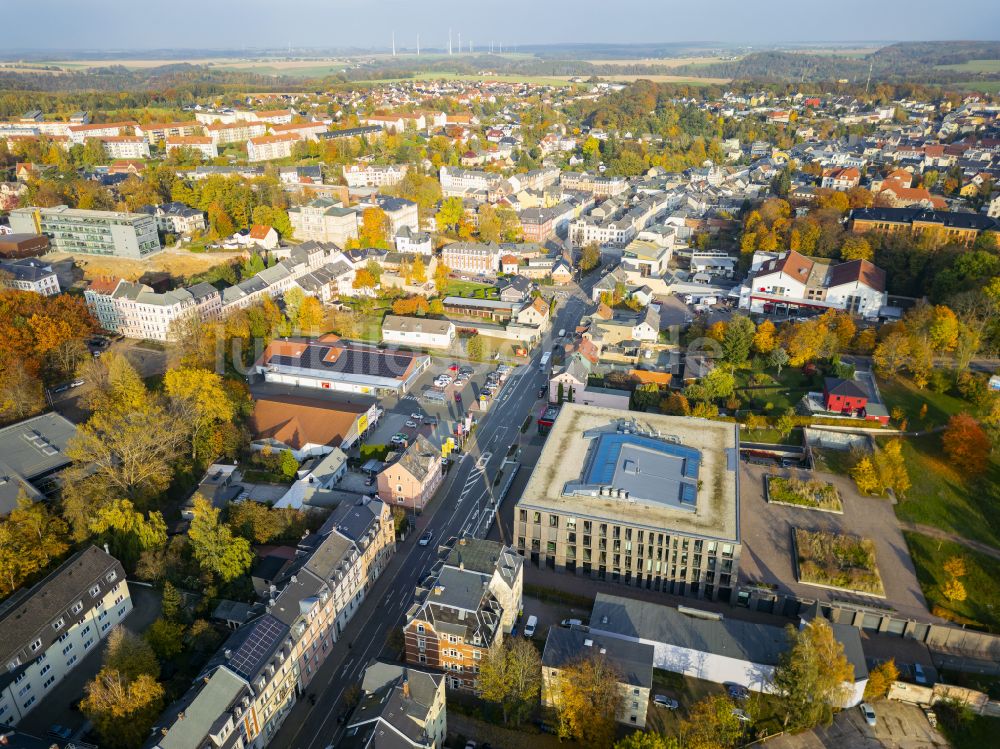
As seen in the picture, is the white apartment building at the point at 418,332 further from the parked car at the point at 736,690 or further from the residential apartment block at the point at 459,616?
the parked car at the point at 736,690

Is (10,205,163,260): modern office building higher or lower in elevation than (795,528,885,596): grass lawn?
higher

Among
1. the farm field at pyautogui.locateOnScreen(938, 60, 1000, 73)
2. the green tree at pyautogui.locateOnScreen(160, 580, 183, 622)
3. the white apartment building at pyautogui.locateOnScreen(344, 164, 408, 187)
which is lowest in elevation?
the green tree at pyautogui.locateOnScreen(160, 580, 183, 622)

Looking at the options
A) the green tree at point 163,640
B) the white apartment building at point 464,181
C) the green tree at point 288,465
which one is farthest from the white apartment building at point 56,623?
the white apartment building at point 464,181

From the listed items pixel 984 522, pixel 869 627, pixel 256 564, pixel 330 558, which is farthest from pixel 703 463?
pixel 256 564

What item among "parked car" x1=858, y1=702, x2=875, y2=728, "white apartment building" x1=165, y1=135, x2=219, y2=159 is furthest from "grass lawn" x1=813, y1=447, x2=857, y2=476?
"white apartment building" x1=165, y1=135, x2=219, y2=159

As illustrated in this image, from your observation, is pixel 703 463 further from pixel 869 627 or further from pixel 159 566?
pixel 159 566

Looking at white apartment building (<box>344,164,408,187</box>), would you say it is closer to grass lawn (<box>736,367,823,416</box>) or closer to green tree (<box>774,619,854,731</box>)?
grass lawn (<box>736,367,823,416</box>)
